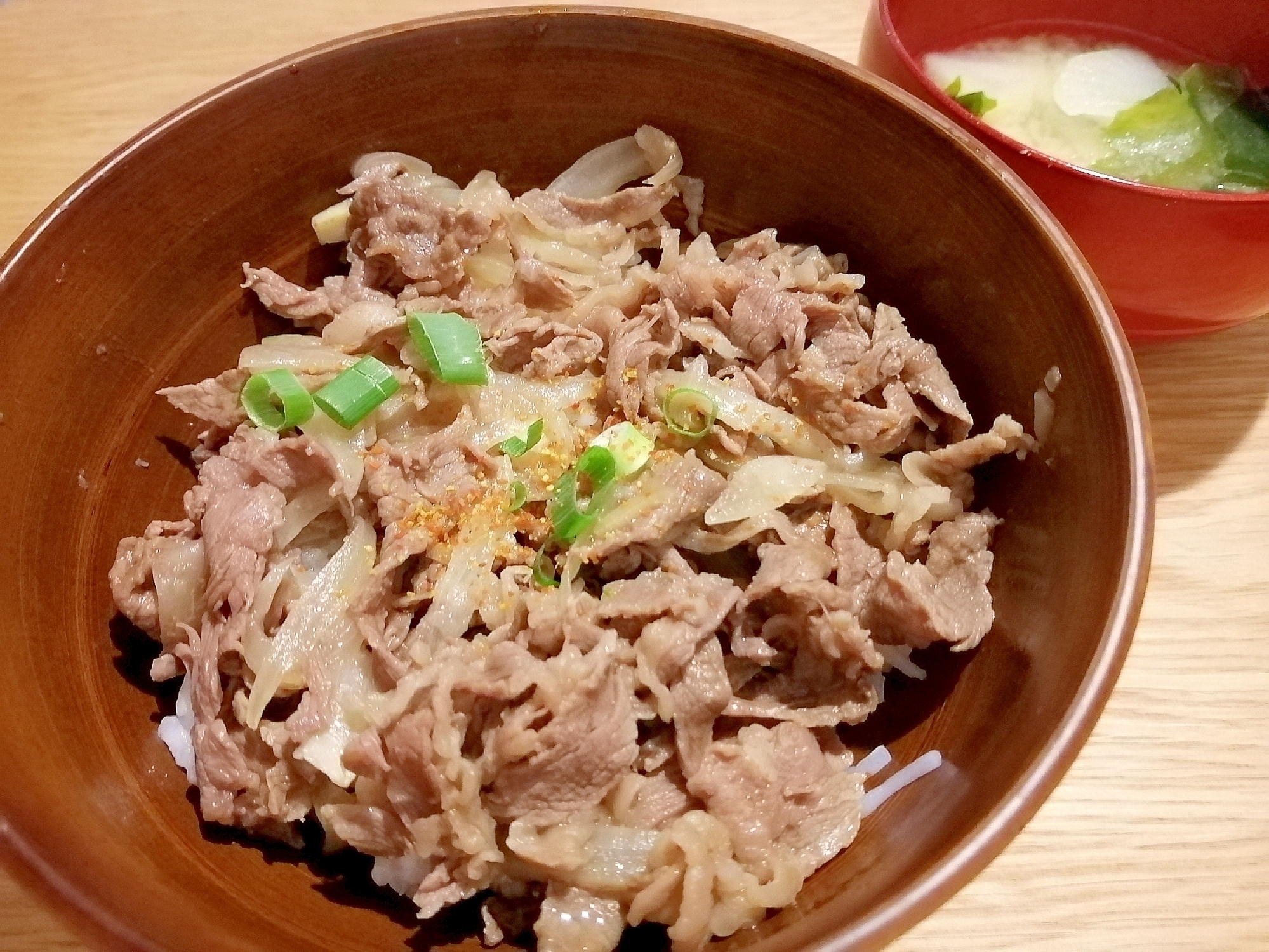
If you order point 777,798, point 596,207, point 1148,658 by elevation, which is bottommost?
point 1148,658

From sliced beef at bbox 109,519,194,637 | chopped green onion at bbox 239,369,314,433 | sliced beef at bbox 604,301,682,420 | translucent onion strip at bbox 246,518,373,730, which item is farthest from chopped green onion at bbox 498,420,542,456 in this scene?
sliced beef at bbox 109,519,194,637

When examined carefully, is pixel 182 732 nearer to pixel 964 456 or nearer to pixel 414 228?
pixel 414 228

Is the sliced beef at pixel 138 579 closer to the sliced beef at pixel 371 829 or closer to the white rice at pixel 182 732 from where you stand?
the white rice at pixel 182 732

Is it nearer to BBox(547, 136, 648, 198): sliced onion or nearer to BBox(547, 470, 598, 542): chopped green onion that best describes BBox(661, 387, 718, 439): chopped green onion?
BBox(547, 470, 598, 542): chopped green onion

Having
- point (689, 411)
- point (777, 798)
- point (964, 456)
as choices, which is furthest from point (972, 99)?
point (777, 798)

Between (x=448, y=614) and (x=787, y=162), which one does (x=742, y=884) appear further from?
(x=787, y=162)
